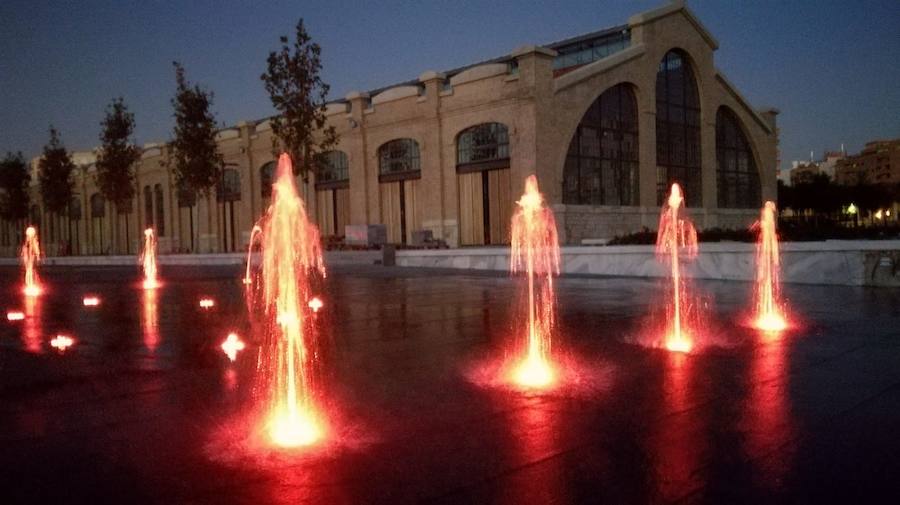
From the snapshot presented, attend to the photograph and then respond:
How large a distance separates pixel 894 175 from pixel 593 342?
17459cm

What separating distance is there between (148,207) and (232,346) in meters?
55.4

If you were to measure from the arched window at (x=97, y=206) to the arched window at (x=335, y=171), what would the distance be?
31.0m

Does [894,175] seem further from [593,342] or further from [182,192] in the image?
[593,342]

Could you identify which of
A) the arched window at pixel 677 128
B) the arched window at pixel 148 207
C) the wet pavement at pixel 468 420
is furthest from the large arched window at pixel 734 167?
the arched window at pixel 148 207

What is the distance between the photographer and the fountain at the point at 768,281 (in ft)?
38.1

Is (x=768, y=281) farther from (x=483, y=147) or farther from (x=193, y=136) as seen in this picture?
(x=193, y=136)

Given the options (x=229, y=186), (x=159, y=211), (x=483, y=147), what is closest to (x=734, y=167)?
(x=483, y=147)

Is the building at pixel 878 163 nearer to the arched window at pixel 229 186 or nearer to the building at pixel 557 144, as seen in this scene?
the building at pixel 557 144

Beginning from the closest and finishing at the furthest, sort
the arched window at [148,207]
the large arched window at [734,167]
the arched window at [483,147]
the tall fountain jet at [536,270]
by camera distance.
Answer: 1. the tall fountain jet at [536,270]
2. the arched window at [483,147]
3. the large arched window at [734,167]
4. the arched window at [148,207]

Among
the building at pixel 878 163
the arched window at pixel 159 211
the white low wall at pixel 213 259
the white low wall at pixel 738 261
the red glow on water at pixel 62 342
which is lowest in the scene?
the red glow on water at pixel 62 342

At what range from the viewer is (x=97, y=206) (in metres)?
66.8

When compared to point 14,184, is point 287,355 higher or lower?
lower

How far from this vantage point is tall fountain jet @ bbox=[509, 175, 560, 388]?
789cm

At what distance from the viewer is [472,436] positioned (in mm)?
5395
